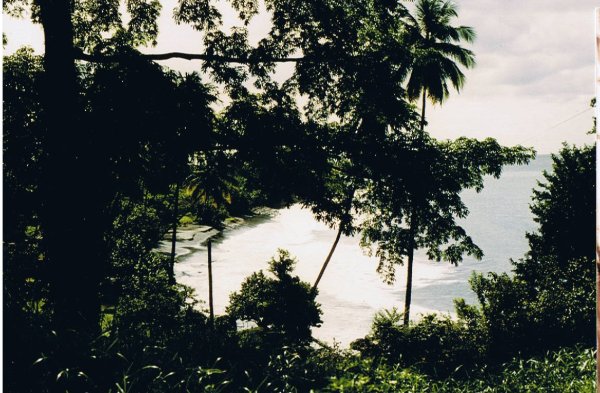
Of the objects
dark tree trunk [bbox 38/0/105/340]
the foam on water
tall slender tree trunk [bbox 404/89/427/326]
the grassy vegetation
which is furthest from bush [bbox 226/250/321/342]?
the grassy vegetation

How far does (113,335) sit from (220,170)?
20.3 ft

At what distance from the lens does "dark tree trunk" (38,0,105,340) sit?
8.24m

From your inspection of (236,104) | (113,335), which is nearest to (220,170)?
(236,104)

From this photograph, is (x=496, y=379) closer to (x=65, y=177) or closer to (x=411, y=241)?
(x=65, y=177)

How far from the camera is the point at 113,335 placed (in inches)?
177

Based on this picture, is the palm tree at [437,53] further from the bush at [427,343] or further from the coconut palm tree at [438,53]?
the bush at [427,343]

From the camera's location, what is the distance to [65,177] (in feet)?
27.9

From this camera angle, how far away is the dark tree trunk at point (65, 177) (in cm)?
824

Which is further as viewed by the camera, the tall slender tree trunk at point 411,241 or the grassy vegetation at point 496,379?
the tall slender tree trunk at point 411,241

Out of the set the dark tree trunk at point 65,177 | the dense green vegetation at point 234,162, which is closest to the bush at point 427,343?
the dense green vegetation at point 234,162

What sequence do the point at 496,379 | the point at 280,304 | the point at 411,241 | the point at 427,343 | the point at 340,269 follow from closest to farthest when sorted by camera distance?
the point at 496,379, the point at 427,343, the point at 280,304, the point at 411,241, the point at 340,269

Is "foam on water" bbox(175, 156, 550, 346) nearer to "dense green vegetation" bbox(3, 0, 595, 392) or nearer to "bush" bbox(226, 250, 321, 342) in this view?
"bush" bbox(226, 250, 321, 342)

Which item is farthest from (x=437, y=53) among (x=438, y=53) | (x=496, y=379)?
(x=496, y=379)

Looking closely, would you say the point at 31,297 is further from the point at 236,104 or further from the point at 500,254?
the point at 500,254
